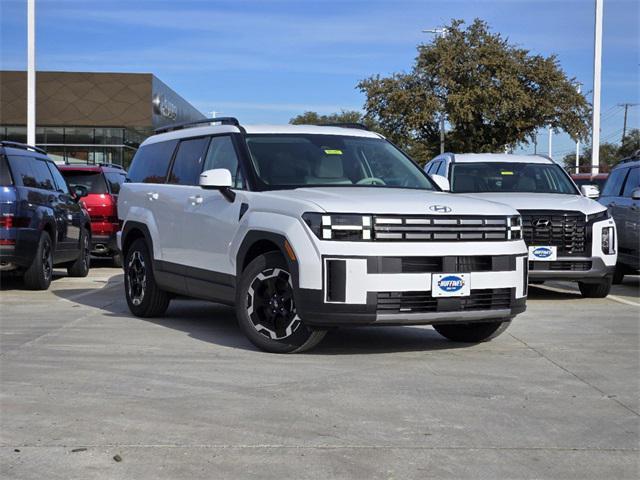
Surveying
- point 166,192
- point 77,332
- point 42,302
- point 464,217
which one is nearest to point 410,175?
point 464,217

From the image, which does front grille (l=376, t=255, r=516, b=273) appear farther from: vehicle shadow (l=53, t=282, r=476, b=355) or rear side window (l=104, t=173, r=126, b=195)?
rear side window (l=104, t=173, r=126, b=195)

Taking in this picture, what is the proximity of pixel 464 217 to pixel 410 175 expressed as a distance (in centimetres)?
153

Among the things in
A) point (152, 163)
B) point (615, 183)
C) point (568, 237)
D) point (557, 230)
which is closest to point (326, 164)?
point (152, 163)

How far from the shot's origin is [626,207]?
44.5 ft

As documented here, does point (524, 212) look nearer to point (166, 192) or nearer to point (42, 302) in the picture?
point (166, 192)

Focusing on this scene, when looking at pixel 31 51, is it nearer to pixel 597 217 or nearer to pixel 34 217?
pixel 34 217

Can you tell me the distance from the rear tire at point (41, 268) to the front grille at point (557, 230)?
237 inches

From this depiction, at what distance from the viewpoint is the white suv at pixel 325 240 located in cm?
672

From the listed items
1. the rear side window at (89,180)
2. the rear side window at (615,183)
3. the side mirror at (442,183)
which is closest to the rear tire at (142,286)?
the side mirror at (442,183)

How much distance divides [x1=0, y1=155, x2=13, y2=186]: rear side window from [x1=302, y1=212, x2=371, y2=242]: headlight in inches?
252

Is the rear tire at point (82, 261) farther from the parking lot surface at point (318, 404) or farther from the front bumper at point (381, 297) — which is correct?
the front bumper at point (381, 297)

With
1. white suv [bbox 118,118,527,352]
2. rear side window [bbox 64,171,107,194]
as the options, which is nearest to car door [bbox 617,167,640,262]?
white suv [bbox 118,118,527,352]

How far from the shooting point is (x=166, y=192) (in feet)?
29.9

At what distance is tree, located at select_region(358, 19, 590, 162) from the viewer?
4509 centimetres
